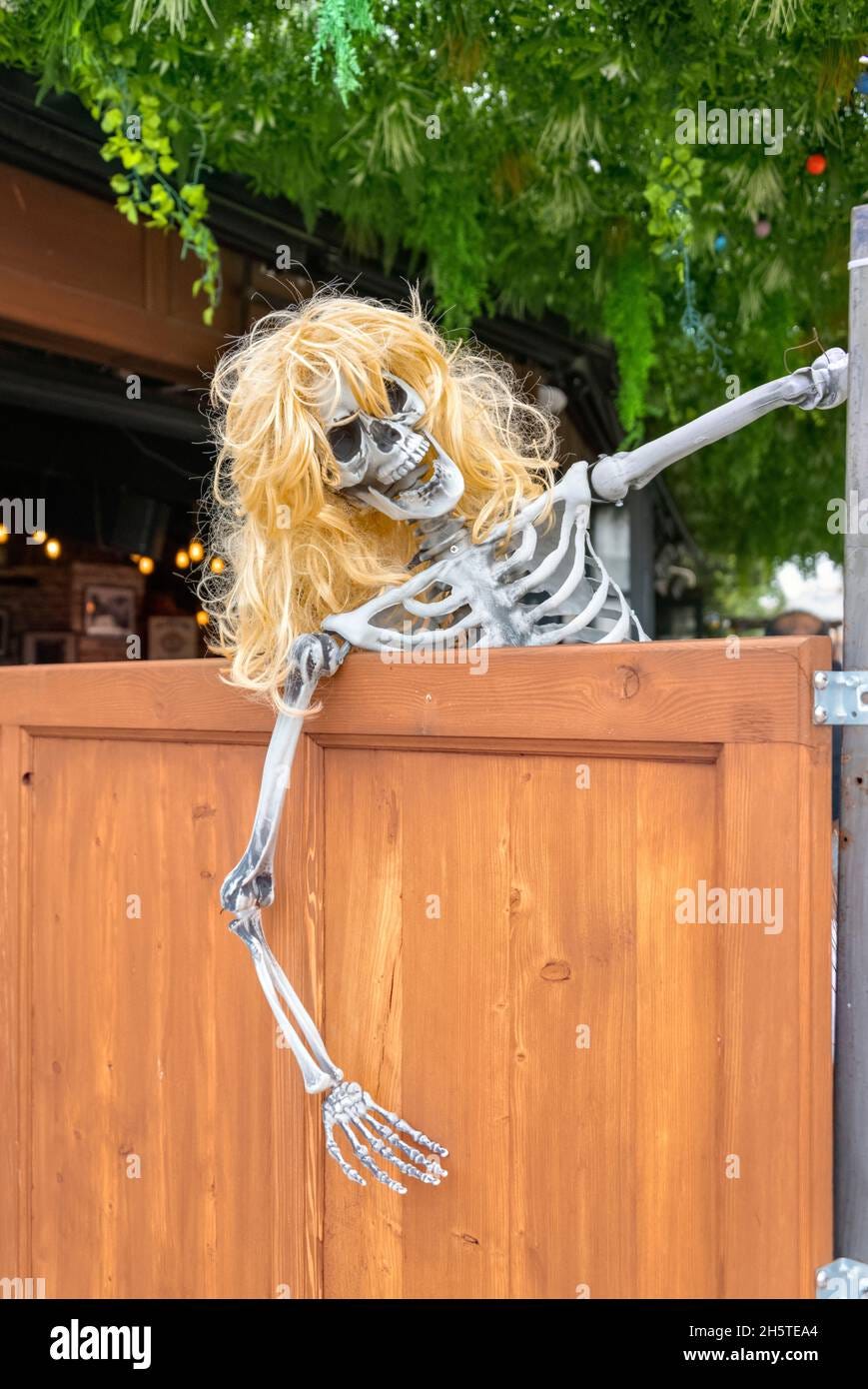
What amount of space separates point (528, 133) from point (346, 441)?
8.12 ft

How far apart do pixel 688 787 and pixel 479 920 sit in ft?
1.19

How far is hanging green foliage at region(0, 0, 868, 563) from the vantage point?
297cm

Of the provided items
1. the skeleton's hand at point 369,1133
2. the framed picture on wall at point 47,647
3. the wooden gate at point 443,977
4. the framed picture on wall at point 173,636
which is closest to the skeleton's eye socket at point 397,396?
the wooden gate at point 443,977

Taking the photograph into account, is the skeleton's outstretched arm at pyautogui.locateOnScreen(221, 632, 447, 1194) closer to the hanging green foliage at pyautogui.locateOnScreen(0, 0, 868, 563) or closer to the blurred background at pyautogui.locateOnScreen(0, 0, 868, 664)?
the blurred background at pyautogui.locateOnScreen(0, 0, 868, 664)

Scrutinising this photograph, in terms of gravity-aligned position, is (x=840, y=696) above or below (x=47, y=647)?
below

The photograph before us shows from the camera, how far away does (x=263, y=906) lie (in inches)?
65.4

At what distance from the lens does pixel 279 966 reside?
163 cm

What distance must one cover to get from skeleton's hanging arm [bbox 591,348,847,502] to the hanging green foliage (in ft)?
4.10

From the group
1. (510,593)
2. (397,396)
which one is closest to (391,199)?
(397,396)

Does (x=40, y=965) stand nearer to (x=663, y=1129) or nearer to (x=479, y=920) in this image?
(x=479, y=920)

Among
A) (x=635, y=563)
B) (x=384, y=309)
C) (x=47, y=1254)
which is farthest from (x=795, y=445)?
(x=47, y=1254)

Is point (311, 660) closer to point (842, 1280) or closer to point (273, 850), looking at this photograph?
point (273, 850)

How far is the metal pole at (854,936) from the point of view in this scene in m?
1.25

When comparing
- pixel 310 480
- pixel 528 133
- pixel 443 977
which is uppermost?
pixel 528 133
